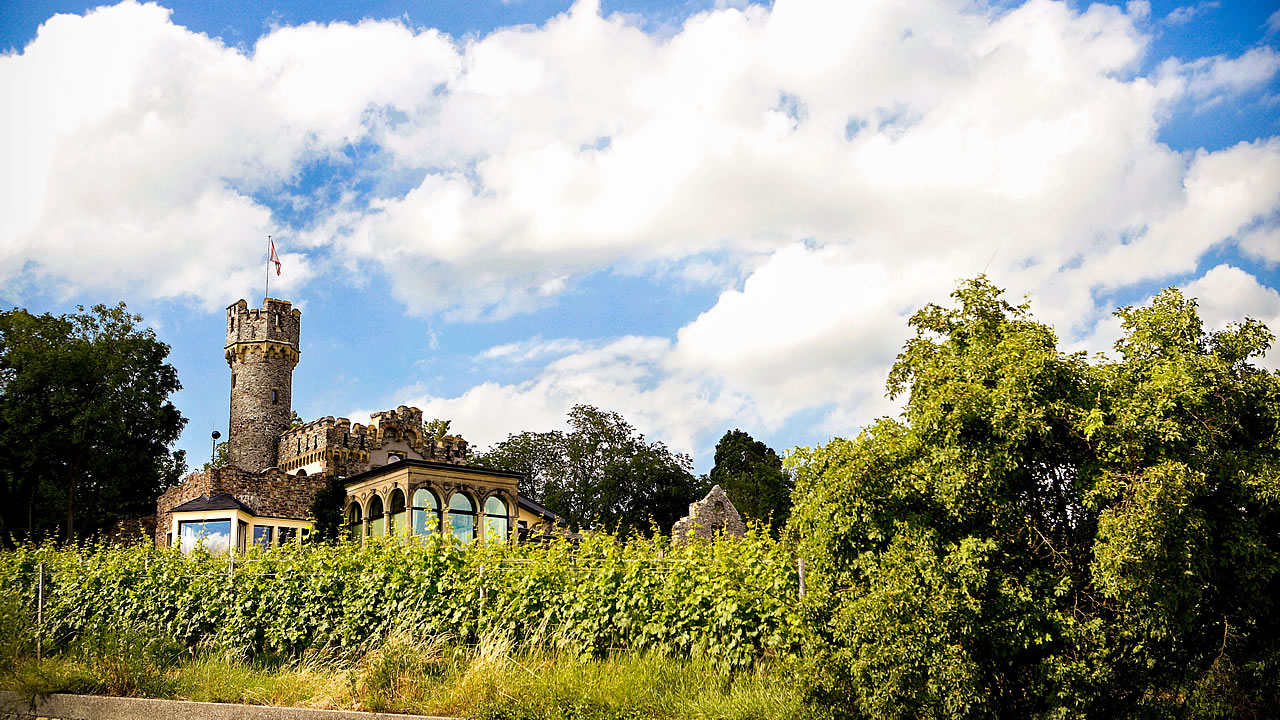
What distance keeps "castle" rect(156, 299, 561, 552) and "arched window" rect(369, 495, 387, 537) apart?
4 centimetres

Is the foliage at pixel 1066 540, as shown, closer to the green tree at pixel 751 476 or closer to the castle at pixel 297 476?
the castle at pixel 297 476

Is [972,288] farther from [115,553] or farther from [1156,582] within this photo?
[115,553]

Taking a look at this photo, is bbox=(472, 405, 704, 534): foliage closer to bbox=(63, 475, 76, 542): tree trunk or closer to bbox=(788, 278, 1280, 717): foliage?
bbox=(63, 475, 76, 542): tree trunk

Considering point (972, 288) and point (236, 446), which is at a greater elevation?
point (236, 446)

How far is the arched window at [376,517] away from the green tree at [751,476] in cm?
2309

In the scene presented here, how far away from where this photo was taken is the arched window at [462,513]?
98.2 feet

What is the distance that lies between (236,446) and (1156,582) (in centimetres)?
4106

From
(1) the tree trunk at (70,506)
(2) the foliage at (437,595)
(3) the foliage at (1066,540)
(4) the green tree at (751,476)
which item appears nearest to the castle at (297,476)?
(1) the tree trunk at (70,506)

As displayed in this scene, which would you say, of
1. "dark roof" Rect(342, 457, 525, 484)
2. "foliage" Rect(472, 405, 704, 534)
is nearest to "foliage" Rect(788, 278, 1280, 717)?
"dark roof" Rect(342, 457, 525, 484)

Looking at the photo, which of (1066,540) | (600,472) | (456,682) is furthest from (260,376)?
(1066,540)

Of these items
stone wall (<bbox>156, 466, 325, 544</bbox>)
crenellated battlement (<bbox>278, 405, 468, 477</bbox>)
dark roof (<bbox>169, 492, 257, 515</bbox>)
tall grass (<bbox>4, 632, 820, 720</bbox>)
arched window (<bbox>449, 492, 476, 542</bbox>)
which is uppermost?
crenellated battlement (<bbox>278, 405, 468, 477</bbox>)

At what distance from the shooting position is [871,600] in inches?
255

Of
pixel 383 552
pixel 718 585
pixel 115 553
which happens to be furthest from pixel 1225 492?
pixel 115 553

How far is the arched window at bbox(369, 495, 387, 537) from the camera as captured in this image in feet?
102
